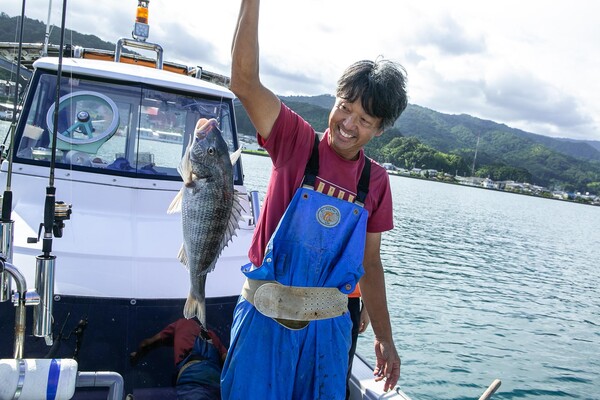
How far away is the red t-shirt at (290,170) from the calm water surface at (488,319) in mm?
6612

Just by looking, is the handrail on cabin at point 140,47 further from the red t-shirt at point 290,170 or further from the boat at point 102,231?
the red t-shirt at point 290,170

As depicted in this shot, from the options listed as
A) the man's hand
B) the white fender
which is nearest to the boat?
the white fender

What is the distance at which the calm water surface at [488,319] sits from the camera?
934 centimetres

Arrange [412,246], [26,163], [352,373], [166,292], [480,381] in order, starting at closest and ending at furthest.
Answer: [166,292]
[352,373]
[26,163]
[480,381]
[412,246]

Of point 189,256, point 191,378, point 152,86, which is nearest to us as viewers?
point 189,256

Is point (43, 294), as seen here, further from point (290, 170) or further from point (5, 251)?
point (290, 170)

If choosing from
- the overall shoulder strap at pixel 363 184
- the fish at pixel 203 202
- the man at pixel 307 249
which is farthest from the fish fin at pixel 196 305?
the overall shoulder strap at pixel 363 184

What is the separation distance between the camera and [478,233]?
97.3 ft

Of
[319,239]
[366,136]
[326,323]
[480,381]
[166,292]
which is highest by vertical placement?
[366,136]

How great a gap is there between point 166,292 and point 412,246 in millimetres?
18472

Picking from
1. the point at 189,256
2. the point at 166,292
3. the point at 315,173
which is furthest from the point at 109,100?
the point at 315,173

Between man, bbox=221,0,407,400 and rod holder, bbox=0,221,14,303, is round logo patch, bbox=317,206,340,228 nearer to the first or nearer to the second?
man, bbox=221,0,407,400

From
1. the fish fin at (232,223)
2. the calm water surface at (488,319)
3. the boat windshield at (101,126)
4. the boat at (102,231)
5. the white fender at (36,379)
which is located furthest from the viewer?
the calm water surface at (488,319)

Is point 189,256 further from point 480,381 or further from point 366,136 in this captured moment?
point 480,381
